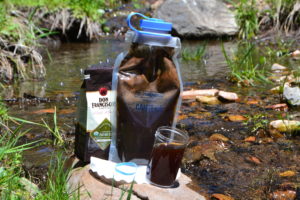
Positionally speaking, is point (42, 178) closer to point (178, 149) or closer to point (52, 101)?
point (178, 149)

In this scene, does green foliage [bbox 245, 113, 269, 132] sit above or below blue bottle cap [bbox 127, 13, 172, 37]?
below

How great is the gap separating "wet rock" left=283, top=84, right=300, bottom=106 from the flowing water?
138mm

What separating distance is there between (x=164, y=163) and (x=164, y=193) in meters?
0.14

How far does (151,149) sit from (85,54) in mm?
5407

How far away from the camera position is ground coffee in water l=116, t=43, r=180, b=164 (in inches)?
82.9

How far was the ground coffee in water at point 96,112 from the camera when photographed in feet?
6.93

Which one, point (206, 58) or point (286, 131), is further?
point (206, 58)

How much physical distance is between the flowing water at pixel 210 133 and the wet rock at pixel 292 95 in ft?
0.45

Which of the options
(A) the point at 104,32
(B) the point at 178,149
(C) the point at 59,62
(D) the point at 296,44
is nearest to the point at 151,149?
(B) the point at 178,149

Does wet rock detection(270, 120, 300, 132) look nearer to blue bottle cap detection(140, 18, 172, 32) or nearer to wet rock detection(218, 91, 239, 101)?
wet rock detection(218, 91, 239, 101)

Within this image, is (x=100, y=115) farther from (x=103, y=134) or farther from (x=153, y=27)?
(x=153, y=27)

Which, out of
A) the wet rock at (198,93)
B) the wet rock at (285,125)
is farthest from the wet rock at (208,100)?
the wet rock at (285,125)

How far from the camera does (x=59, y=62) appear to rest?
659 cm

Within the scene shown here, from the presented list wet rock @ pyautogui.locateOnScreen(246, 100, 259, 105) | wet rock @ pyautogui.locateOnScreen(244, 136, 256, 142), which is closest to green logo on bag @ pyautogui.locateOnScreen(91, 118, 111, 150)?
wet rock @ pyautogui.locateOnScreen(244, 136, 256, 142)
